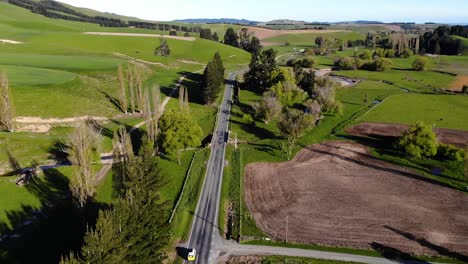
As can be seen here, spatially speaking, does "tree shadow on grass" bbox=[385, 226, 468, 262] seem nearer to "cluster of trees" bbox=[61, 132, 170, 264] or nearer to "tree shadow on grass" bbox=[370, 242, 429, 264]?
"tree shadow on grass" bbox=[370, 242, 429, 264]

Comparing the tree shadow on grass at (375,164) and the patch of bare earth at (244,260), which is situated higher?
the tree shadow on grass at (375,164)

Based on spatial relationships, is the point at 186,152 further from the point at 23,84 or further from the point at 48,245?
the point at 23,84

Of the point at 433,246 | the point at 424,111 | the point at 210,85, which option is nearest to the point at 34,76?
the point at 210,85

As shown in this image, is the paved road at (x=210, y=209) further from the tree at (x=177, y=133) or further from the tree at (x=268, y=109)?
the tree at (x=268, y=109)

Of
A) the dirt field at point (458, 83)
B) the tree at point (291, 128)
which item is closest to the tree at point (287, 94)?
the tree at point (291, 128)

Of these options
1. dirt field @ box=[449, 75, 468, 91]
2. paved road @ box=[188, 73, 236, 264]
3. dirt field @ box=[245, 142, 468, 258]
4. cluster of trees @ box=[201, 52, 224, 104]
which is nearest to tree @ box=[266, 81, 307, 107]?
cluster of trees @ box=[201, 52, 224, 104]

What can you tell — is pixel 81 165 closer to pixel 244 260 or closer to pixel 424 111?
pixel 244 260
